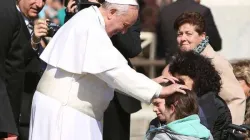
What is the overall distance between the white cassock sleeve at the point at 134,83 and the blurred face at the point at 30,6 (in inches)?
57.2

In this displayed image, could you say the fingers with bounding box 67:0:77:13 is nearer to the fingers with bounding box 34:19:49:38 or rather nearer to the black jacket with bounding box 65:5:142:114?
the black jacket with bounding box 65:5:142:114

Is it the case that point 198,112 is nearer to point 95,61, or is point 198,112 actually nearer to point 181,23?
point 95,61

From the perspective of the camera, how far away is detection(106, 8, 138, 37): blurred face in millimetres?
6391

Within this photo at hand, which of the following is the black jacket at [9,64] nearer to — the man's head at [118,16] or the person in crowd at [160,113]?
the man's head at [118,16]

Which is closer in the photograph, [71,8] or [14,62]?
[14,62]

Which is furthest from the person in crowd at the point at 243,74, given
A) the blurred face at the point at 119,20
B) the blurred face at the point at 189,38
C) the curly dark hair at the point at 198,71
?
the blurred face at the point at 119,20

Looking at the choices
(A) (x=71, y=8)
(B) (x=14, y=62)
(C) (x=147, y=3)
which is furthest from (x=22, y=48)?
(C) (x=147, y=3)

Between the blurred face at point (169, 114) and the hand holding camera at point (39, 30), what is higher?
the hand holding camera at point (39, 30)

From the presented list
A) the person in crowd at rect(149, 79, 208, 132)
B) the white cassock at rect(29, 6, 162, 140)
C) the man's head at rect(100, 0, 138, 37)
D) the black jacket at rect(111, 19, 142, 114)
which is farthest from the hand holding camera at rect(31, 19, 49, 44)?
the person in crowd at rect(149, 79, 208, 132)

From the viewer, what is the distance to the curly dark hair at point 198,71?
22.1ft

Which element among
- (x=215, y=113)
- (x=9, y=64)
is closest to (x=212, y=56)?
(x=215, y=113)

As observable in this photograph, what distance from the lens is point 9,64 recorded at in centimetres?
661

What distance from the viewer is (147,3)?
14.4 meters

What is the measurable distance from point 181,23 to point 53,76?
1.50 metres
